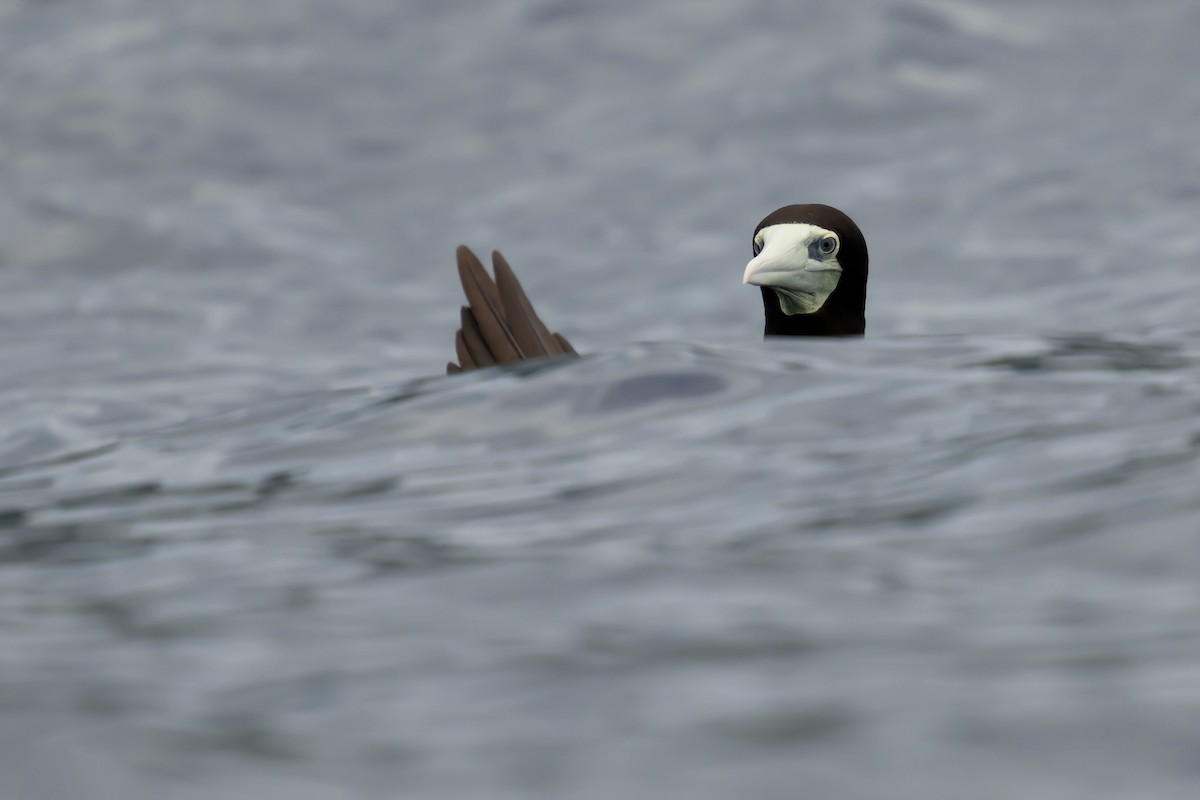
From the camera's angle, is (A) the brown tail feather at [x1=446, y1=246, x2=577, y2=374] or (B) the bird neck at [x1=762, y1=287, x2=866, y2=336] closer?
(A) the brown tail feather at [x1=446, y1=246, x2=577, y2=374]

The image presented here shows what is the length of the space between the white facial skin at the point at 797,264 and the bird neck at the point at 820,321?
0.03m

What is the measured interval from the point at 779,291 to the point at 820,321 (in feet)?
0.75

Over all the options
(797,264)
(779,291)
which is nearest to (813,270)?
(797,264)

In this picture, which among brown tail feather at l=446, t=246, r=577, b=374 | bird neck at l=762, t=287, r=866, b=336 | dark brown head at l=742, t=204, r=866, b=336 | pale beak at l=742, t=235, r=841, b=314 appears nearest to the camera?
brown tail feather at l=446, t=246, r=577, b=374

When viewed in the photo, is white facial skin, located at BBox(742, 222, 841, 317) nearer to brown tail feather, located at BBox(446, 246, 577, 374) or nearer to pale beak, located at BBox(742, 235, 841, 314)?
pale beak, located at BBox(742, 235, 841, 314)

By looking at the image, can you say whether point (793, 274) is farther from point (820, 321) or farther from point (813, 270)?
point (820, 321)

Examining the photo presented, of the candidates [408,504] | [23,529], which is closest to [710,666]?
[408,504]

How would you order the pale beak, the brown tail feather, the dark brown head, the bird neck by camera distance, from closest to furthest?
1. the brown tail feather
2. the pale beak
3. the dark brown head
4. the bird neck

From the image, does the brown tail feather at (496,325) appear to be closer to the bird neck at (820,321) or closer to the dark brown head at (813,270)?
the dark brown head at (813,270)

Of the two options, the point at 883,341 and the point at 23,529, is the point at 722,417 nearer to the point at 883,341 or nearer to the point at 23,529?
the point at 883,341

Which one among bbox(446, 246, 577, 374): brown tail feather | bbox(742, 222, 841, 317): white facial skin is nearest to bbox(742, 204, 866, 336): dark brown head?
bbox(742, 222, 841, 317): white facial skin

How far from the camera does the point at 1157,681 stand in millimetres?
2500

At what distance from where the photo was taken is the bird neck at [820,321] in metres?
7.87

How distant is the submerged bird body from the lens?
718 cm
